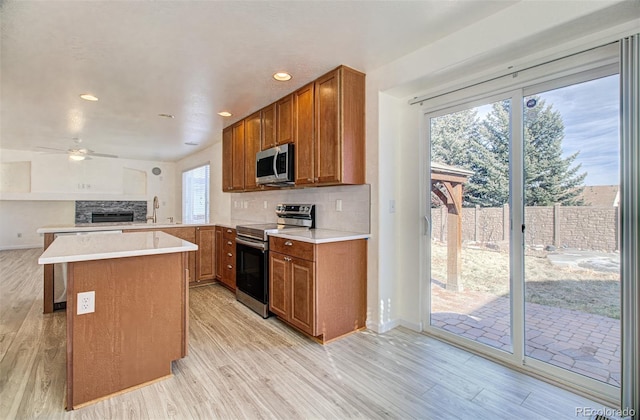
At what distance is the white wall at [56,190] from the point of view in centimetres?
697

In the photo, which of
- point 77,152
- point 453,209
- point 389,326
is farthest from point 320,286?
point 77,152

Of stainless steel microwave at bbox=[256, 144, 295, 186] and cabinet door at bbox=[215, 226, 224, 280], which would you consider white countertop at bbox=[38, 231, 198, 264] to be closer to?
stainless steel microwave at bbox=[256, 144, 295, 186]

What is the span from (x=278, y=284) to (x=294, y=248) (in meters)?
0.47

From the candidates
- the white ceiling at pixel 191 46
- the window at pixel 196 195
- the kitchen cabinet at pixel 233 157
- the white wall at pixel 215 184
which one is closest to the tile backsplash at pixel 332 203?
the kitchen cabinet at pixel 233 157

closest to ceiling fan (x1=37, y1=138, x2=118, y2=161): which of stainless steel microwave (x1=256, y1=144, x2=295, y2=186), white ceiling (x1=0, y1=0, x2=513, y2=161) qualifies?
white ceiling (x1=0, y1=0, x2=513, y2=161)

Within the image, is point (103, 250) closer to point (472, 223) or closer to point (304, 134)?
point (304, 134)

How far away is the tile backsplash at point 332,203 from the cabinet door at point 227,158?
0.52m

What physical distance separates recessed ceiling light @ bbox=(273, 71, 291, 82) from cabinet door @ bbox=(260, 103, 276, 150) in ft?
2.07

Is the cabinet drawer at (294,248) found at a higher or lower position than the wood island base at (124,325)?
higher

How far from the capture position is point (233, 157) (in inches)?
180

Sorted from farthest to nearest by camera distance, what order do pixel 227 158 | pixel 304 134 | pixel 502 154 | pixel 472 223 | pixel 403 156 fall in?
pixel 227 158 → pixel 304 134 → pixel 403 156 → pixel 472 223 → pixel 502 154

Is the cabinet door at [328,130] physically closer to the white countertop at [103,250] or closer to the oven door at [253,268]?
the oven door at [253,268]

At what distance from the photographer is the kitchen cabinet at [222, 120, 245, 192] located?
4.35 m

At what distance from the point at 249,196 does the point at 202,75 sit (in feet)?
7.72
